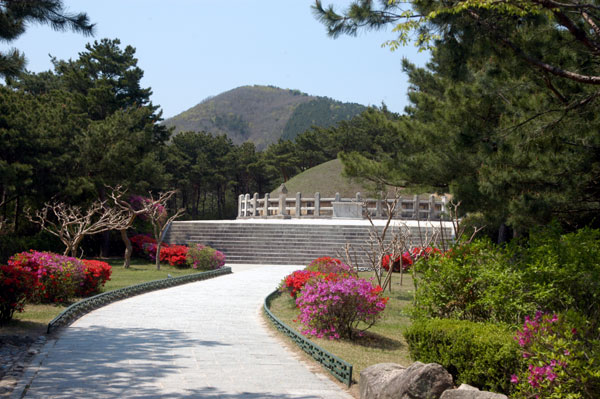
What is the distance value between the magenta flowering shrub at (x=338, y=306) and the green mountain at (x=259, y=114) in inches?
4766

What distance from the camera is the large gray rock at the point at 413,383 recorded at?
5035 millimetres

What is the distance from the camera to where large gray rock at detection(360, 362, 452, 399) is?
16.5 ft

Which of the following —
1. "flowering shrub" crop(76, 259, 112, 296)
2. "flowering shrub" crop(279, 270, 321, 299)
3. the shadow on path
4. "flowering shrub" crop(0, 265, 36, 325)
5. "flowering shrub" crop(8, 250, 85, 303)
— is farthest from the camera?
"flowering shrub" crop(76, 259, 112, 296)

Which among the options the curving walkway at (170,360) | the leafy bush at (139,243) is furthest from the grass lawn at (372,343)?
the leafy bush at (139,243)

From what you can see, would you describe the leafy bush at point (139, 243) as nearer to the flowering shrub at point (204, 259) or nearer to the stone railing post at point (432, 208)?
the flowering shrub at point (204, 259)

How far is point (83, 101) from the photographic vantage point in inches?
1267

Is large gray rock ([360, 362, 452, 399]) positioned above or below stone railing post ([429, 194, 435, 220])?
below

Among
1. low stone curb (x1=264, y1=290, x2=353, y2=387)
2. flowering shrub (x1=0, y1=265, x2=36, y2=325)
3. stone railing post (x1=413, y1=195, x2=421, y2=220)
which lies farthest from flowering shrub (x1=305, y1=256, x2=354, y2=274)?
stone railing post (x1=413, y1=195, x2=421, y2=220)

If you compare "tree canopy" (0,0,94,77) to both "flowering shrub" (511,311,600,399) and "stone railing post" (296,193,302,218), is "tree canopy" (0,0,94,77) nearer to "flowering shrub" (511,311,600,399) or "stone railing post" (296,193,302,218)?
"flowering shrub" (511,311,600,399)

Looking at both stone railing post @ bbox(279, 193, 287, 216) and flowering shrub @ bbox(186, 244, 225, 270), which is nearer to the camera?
flowering shrub @ bbox(186, 244, 225, 270)

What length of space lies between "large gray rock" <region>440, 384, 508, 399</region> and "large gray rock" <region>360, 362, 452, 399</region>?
0.17m

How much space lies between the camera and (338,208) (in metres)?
35.0

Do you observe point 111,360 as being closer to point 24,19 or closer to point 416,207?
point 24,19

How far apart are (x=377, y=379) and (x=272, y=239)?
21494mm
